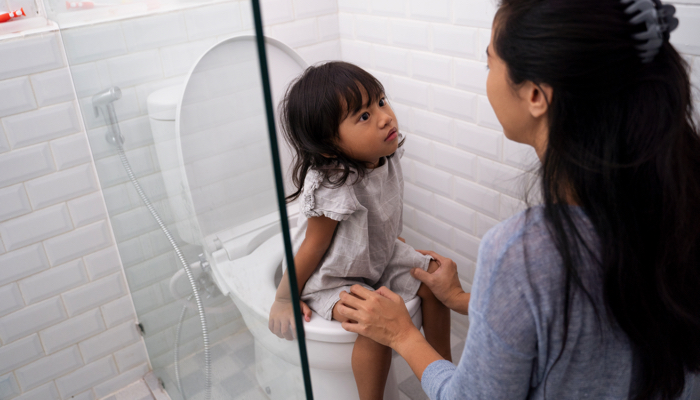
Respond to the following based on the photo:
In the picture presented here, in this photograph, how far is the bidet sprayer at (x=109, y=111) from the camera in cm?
100

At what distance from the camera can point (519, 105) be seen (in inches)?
25.6

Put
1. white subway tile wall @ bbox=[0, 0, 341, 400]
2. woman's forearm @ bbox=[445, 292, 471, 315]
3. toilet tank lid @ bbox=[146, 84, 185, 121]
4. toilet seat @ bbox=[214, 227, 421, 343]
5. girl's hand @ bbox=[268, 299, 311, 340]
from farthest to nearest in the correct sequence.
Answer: woman's forearm @ bbox=[445, 292, 471, 315]
white subway tile wall @ bbox=[0, 0, 341, 400]
toilet tank lid @ bbox=[146, 84, 185, 121]
toilet seat @ bbox=[214, 227, 421, 343]
girl's hand @ bbox=[268, 299, 311, 340]

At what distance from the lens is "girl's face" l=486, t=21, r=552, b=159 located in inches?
24.6

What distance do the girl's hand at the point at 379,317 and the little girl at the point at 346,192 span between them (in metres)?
0.06

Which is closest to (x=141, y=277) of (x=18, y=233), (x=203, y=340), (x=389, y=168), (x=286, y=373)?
(x=18, y=233)

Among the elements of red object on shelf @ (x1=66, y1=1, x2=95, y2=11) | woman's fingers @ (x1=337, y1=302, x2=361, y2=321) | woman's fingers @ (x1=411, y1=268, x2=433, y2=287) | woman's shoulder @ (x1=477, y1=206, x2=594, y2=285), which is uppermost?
red object on shelf @ (x1=66, y1=1, x2=95, y2=11)

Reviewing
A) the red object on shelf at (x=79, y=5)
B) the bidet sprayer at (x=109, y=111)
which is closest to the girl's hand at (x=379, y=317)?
the bidet sprayer at (x=109, y=111)

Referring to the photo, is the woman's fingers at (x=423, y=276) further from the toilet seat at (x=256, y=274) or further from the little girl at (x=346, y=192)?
the toilet seat at (x=256, y=274)

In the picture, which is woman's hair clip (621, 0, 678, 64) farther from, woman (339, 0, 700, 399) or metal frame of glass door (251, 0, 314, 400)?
metal frame of glass door (251, 0, 314, 400)

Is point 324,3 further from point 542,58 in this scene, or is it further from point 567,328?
point 567,328

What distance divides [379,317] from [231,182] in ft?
1.44

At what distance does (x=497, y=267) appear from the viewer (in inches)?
23.6

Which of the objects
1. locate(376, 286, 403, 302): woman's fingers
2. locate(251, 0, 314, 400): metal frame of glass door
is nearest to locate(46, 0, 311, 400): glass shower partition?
locate(251, 0, 314, 400): metal frame of glass door

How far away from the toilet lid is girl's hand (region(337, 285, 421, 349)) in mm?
337
